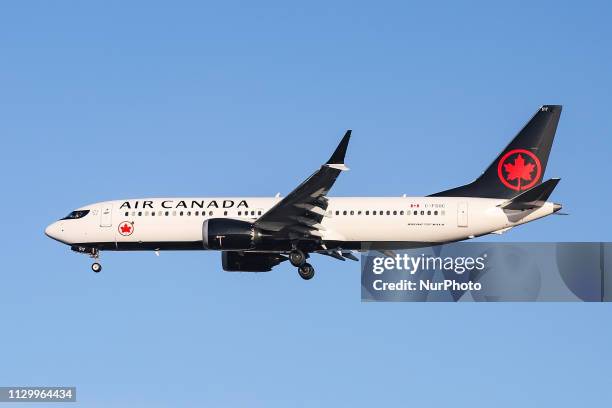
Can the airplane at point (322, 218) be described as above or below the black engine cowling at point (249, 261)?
above

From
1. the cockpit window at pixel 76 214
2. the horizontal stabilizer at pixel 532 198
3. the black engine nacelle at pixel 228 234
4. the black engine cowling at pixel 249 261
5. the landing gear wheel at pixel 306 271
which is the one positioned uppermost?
the horizontal stabilizer at pixel 532 198

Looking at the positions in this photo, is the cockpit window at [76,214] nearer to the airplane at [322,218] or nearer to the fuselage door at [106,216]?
the airplane at [322,218]

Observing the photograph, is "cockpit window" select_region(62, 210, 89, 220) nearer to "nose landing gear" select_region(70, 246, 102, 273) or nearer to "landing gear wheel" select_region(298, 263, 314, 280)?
"nose landing gear" select_region(70, 246, 102, 273)

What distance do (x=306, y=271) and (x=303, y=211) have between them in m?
3.25

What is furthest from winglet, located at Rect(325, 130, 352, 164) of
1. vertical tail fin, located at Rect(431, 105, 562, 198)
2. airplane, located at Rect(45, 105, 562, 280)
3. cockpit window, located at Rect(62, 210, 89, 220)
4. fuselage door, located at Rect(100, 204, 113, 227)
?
cockpit window, located at Rect(62, 210, 89, 220)

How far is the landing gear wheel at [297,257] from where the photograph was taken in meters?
64.1

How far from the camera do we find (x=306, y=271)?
211 ft

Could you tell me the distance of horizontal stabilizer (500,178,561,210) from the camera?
59.8 meters

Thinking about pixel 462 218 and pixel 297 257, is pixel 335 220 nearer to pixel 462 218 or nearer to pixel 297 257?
pixel 297 257

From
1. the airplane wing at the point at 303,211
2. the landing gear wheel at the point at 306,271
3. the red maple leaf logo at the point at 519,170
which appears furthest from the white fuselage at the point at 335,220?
the red maple leaf logo at the point at 519,170

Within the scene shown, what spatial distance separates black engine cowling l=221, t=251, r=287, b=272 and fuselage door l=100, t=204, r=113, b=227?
224 inches

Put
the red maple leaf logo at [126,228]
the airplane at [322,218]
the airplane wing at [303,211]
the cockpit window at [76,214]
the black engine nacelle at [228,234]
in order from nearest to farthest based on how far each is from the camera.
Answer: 1. the airplane wing at [303,211]
2. the airplane at [322,218]
3. the black engine nacelle at [228,234]
4. the red maple leaf logo at [126,228]
5. the cockpit window at [76,214]

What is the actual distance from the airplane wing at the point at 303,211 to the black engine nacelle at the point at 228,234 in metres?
0.56

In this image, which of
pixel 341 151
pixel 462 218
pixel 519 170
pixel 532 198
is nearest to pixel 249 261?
pixel 462 218
